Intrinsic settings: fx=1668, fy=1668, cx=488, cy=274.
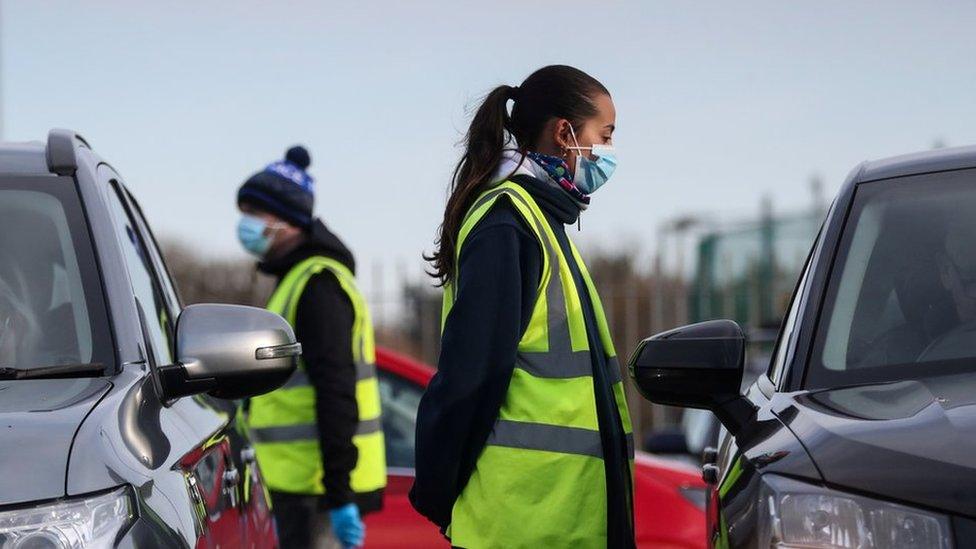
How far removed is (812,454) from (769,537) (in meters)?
0.17

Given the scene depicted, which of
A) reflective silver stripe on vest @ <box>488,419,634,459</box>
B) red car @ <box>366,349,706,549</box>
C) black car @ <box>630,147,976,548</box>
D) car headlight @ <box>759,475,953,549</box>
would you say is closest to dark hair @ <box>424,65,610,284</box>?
reflective silver stripe on vest @ <box>488,419,634,459</box>

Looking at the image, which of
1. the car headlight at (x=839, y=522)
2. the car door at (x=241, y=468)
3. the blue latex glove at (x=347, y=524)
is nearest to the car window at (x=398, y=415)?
the blue latex glove at (x=347, y=524)

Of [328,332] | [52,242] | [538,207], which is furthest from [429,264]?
[328,332]

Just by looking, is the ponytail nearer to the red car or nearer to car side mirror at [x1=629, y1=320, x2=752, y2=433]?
car side mirror at [x1=629, y1=320, x2=752, y2=433]

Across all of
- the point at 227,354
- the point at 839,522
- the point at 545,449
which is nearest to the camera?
the point at 839,522

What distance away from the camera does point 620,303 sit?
Result: 18.6m

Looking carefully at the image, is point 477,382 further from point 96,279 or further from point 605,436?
point 96,279

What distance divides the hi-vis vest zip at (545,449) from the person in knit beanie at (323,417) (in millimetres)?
2066

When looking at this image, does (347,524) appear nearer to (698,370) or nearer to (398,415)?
(398,415)

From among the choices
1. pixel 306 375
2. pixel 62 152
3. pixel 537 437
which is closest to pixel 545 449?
pixel 537 437

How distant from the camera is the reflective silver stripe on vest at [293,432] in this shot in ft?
19.4

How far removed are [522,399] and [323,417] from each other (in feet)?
7.23

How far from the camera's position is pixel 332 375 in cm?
582

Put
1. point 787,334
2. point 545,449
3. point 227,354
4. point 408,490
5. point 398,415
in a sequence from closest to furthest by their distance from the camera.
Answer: point 227,354 < point 545,449 < point 787,334 < point 408,490 < point 398,415
